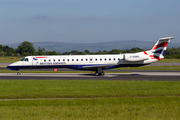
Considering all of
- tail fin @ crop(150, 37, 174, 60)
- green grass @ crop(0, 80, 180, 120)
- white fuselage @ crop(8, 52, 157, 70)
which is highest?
tail fin @ crop(150, 37, 174, 60)

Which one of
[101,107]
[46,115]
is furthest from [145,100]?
[46,115]

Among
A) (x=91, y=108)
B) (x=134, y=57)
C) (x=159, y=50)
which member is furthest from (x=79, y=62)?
(x=91, y=108)

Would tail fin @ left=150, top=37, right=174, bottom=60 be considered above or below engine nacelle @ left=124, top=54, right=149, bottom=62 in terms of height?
above

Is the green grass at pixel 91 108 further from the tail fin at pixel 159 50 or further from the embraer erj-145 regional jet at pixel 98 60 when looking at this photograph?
the tail fin at pixel 159 50

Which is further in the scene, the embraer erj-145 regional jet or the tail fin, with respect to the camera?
the tail fin

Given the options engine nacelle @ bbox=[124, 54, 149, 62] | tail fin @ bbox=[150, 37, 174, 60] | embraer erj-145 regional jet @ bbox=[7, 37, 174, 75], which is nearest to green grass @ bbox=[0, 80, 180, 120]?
engine nacelle @ bbox=[124, 54, 149, 62]

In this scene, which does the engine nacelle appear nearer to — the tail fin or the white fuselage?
the white fuselage

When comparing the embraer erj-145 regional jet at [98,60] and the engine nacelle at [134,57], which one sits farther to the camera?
the embraer erj-145 regional jet at [98,60]

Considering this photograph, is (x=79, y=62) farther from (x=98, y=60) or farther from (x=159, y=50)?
(x=159, y=50)

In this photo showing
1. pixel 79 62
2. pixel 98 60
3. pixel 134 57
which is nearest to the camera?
pixel 134 57

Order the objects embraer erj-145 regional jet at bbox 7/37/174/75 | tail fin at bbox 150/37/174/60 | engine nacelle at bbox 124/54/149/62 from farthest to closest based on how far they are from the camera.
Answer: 1. tail fin at bbox 150/37/174/60
2. embraer erj-145 regional jet at bbox 7/37/174/75
3. engine nacelle at bbox 124/54/149/62

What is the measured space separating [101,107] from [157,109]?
2.86 metres

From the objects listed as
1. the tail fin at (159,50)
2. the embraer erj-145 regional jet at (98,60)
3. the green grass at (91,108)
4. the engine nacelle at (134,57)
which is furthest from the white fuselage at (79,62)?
the green grass at (91,108)

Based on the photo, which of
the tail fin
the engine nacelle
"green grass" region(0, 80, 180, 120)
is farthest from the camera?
the tail fin
